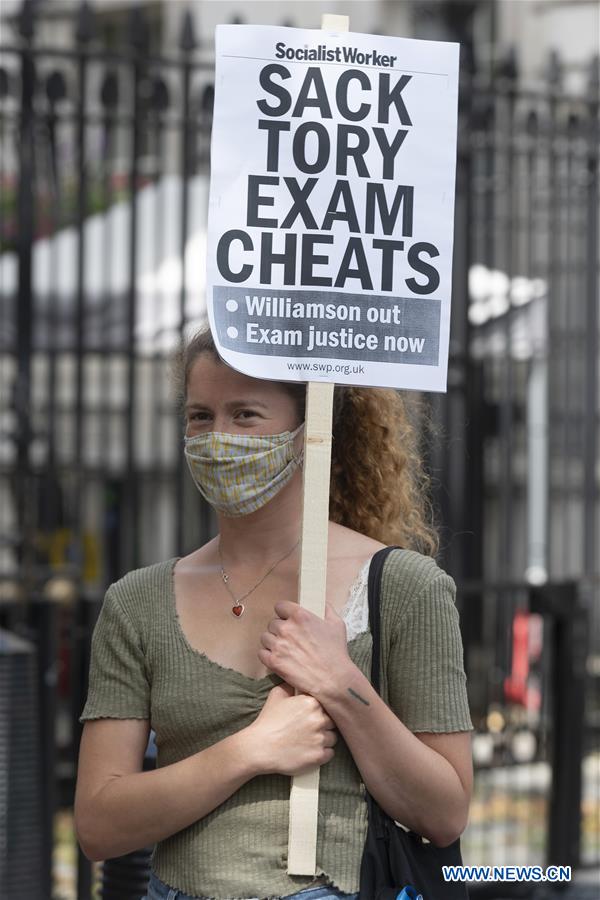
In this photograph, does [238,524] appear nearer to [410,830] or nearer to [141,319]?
[410,830]

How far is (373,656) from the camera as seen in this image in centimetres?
242

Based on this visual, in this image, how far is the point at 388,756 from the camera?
233 centimetres

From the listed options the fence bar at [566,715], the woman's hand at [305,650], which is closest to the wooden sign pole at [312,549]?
the woman's hand at [305,650]

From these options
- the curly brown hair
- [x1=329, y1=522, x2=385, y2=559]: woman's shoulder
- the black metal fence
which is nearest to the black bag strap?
[x1=329, y1=522, x2=385, y2=559]: woman's shoulder

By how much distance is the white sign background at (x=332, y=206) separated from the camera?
2521 millimetres

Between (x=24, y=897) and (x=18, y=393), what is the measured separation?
6.97 feet

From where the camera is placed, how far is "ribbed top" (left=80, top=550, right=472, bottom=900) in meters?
2.37

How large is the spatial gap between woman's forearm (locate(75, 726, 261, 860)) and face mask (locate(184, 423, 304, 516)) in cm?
41

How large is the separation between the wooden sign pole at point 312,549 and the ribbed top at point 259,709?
4 cm

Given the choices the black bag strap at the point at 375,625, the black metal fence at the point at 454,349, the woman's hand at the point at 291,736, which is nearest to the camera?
the woman's hand at the point at 291,736

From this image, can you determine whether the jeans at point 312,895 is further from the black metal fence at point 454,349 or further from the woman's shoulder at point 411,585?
the black metal fence at point 454,349

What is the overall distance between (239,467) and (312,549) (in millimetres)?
195

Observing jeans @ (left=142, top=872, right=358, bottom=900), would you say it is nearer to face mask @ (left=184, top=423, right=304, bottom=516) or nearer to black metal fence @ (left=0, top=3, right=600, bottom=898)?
face mask @ (left=184, top=423, right=304, bottom=516)

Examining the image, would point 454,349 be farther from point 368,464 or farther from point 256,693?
point 256,693
